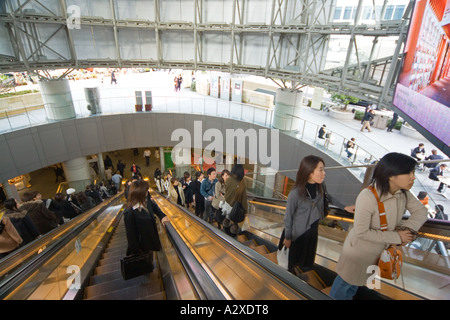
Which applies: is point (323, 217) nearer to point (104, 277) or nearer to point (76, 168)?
point (104, 277)

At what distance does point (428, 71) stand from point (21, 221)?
8.25m

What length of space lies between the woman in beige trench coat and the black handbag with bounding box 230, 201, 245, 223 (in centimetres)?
233

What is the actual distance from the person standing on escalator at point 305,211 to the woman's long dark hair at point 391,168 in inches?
24.4

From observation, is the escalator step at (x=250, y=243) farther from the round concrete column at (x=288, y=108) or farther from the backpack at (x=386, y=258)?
the round concrete column at (x=288, y=108)

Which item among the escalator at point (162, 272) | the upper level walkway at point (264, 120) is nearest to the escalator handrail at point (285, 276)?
the escalator at point (162, 272)

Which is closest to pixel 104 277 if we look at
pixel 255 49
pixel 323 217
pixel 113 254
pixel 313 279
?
pixel 113 254

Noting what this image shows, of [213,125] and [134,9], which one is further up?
[134,9]

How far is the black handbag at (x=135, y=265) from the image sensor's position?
9.69ft

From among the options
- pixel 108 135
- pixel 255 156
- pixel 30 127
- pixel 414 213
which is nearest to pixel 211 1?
pixel 255 156

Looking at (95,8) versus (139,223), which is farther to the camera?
(95,8)

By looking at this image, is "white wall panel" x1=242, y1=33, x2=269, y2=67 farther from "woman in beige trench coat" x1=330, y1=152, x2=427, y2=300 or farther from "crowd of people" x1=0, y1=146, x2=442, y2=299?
"woman in beige trench coat" x1=330, y1=152, x2=427, y2=300

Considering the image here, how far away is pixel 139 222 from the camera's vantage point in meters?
3.35

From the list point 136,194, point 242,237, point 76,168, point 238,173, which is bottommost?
point 76,168
